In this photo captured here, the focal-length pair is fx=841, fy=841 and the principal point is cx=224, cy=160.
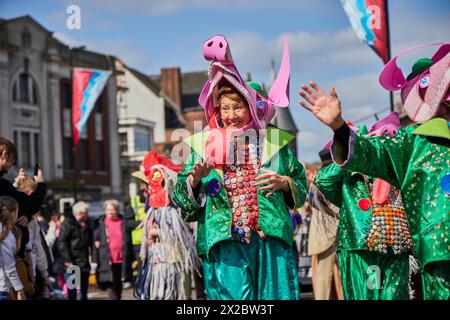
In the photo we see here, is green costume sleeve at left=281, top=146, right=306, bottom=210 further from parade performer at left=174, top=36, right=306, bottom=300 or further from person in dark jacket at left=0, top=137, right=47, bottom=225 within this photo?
person in dark jacket at left=0, top=137, right=47, bottom=225

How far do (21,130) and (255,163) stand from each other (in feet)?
108

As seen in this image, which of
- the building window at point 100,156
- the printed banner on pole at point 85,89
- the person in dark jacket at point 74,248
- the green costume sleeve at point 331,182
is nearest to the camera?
the green costume sleeve at point 331,182

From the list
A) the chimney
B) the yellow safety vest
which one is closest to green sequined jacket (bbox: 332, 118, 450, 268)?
the yellow safety vest

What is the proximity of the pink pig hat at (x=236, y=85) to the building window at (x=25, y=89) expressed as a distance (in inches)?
1275

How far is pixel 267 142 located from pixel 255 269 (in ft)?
2.75

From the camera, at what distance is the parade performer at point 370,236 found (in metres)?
5.71

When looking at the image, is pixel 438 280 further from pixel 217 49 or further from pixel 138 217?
pixel 138 217

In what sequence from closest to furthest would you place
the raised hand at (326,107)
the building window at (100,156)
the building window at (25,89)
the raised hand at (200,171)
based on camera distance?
the raised hand at (326,107) < the raised hand at (200,171) < the building window at (25,89) < the building window at (100,156)

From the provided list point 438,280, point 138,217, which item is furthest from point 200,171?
point 138,217

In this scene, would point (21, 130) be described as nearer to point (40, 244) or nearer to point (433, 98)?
point (40, 244)

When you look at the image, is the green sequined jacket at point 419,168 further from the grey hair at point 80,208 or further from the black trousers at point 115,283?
the grey hair at point 80,208

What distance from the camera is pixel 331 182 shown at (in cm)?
603

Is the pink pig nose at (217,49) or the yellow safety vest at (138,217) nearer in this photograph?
the pink pig nose at (217,49)

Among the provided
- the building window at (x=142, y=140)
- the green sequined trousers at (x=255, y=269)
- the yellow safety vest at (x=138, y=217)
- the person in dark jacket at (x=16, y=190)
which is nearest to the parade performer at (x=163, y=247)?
the yellow safety vest at (x=138, y=217)
